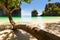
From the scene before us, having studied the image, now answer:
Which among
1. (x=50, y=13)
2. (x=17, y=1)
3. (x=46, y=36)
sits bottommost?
(x=50, y=13)

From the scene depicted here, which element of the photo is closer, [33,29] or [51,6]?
[33,29]

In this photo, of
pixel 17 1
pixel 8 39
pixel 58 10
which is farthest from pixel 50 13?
pixel 8 39

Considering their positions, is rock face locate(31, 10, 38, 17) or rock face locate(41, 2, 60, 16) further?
rock face locate(31, 10, 38, 17)

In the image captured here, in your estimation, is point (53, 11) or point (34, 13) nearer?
point (53, 11)

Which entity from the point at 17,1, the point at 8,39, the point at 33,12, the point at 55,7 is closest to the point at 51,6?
the point at 55,7

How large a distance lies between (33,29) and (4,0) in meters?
6.41

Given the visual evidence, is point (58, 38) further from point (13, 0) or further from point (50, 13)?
point (50, 13)

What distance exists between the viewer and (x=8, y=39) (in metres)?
6.85

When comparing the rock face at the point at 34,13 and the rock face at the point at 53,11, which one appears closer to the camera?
the rock face at the point at 53,11

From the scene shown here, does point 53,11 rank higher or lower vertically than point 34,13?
higher

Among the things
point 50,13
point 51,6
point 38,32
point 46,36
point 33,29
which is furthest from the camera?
point 51,6

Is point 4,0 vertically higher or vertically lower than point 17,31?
higher

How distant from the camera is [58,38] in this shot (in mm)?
3705

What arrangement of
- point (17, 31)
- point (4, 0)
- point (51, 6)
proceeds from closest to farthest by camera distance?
1. point (17, 31)
2. point (4, 0)
3. point (51, 6)
